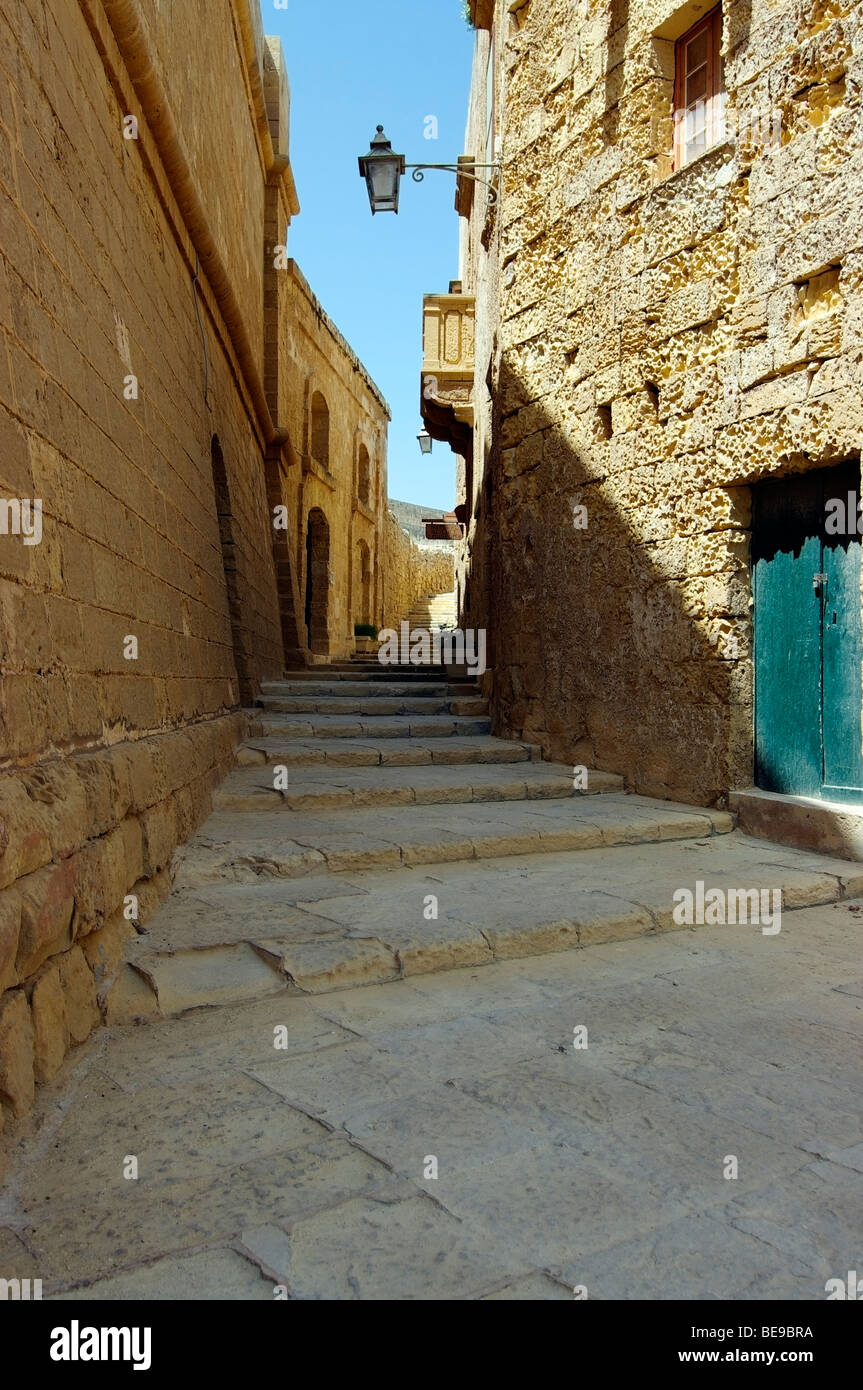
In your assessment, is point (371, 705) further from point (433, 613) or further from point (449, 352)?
point (433, 613)

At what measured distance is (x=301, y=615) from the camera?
13906mm

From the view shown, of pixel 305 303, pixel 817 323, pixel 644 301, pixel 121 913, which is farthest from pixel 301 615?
pixel 121 913

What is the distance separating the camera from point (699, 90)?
561cm

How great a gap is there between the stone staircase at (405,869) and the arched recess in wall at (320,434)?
12.0m

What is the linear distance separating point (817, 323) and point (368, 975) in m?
3.91

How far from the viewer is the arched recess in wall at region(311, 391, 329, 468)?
695 inches

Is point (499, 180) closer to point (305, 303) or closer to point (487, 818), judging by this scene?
point (487, 818)

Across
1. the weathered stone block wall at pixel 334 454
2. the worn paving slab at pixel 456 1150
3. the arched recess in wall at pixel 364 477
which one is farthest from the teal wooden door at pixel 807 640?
the arched recess in wall at pixel 364 477

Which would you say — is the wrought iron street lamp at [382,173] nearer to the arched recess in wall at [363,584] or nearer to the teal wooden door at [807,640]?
the teal wooden door at [807,640]

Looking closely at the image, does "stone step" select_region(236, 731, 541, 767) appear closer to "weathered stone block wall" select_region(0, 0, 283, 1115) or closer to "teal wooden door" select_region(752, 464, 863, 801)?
"weathered stone block wall" select_region(0, 0, 283, 1115)

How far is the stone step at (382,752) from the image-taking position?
5996mm

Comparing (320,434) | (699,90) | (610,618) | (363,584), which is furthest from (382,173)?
(363,584)

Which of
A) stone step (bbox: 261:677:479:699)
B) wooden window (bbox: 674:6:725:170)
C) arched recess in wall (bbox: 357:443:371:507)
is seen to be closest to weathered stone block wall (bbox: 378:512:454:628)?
arched recess in wall (bbox: 357:443:371:507)

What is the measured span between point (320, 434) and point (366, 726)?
11999mm
